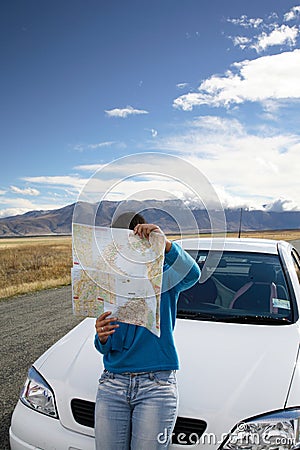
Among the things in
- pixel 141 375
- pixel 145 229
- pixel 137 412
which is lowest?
pixel 137 412

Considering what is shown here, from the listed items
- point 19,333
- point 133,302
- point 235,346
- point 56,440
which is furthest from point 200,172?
point 19,333

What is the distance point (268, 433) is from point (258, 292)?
146 centimetres

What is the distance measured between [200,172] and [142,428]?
1.25m

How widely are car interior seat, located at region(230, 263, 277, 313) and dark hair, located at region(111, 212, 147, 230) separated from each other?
4.99ft

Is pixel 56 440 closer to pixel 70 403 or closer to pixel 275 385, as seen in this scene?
pixel 70 403

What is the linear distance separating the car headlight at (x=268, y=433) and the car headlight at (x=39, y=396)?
98 cm

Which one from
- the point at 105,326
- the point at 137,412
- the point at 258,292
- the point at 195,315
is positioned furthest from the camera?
the point at 258,292

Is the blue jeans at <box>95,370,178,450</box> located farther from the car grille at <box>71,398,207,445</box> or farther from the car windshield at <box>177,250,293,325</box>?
the car windshield at <box>177,250,293,325</box>

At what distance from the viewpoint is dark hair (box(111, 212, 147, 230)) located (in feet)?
7.06

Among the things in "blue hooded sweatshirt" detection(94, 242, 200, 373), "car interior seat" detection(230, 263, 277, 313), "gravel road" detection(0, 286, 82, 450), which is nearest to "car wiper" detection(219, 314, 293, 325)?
"car interior seat" detection(230, 263, 277, 313)

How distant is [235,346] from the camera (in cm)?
272

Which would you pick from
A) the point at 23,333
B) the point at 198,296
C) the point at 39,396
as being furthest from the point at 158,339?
the point at 23,333

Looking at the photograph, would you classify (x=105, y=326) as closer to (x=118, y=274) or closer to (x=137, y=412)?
(x=118, y=274)

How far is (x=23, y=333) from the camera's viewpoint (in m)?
6.52
